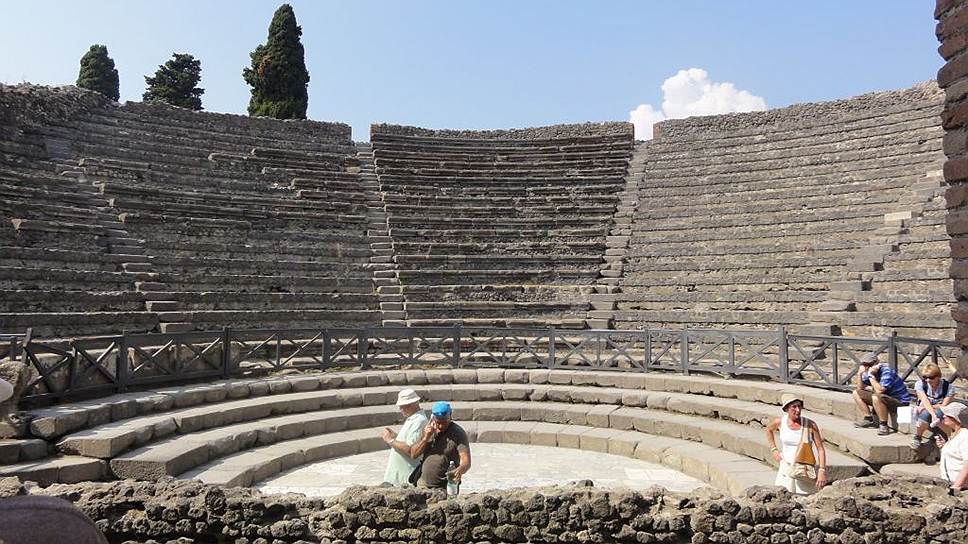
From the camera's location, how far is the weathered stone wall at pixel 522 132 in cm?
2428

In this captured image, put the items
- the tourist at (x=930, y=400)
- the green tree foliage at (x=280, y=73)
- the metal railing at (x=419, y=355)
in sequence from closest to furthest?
the tourist at (x=930, y=400)
the metal railing at (x=419, y=355)
the green tree foliage at (x=280, y=73)

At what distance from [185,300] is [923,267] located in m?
15.3

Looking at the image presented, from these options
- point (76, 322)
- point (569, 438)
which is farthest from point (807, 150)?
point (76, 322)

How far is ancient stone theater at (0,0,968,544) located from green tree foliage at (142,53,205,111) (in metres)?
20.6

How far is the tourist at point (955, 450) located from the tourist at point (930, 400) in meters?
0.52

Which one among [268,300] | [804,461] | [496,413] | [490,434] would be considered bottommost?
[490,434]

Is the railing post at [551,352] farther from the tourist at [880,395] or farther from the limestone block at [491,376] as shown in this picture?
the tourist at [880,395]

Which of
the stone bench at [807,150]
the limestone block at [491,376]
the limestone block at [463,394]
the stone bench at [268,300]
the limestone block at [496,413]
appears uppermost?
the stone bench at [807,150]

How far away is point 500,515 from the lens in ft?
15.4

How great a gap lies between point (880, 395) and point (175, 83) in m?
42.5

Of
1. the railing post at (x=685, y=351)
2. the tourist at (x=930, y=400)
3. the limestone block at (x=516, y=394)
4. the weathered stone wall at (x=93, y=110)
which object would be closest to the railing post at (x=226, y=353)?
the limestone block at (x=516, y=394)

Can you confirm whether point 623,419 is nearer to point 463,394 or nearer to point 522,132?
point 463,394

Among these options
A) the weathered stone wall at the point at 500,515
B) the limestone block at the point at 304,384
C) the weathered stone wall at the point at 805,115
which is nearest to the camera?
the weathered stone wall at the point at 500,515

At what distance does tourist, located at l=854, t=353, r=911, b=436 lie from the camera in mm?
7477
